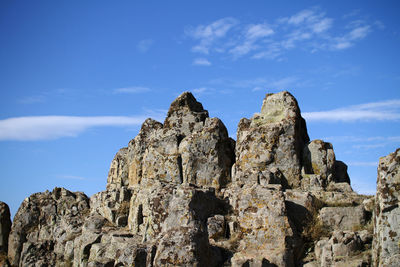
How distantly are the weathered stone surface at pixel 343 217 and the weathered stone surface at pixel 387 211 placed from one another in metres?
2.07

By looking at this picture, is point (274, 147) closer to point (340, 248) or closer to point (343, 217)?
point (343, 217)

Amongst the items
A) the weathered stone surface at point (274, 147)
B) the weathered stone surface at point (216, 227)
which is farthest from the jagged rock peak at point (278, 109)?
the weathered stone surface at point (216, 227)

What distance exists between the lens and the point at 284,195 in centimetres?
2080

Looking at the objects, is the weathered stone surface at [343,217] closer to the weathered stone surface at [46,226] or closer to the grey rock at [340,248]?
the grey rock at [340,248]

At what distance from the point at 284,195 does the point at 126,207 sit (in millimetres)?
10122

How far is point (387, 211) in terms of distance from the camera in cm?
1697

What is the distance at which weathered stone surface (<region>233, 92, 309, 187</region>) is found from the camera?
24.0 meters

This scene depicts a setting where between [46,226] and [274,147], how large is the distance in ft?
50.8

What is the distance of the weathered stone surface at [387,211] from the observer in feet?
53.8

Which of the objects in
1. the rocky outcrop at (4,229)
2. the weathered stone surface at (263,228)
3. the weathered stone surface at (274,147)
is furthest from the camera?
the rocky outcrop at (4,229)

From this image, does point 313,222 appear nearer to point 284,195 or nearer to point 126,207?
point 284,195

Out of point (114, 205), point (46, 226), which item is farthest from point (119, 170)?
point (46, 226)

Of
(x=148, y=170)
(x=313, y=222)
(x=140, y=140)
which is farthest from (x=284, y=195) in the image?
(x=140, y=140)

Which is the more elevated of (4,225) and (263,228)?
(4,225)
